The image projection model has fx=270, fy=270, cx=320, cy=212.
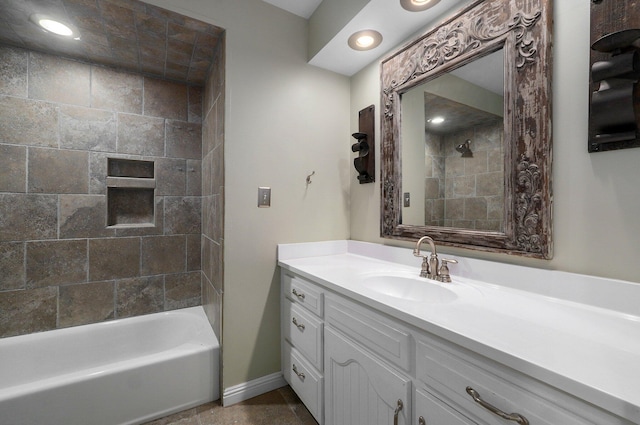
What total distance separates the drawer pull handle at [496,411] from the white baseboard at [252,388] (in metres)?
1.38

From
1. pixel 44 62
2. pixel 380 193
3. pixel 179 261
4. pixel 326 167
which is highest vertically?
pixel 44 62

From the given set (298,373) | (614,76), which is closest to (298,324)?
(298,373)

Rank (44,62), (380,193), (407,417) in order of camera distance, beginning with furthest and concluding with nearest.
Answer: (44,62), (380,193), (407,417)

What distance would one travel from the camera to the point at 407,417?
84 cm

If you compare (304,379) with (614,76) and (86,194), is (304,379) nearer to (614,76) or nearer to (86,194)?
(614,76)

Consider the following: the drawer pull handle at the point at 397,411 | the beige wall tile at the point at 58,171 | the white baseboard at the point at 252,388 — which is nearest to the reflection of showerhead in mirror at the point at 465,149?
the drawer pull handle at the point at 397,411

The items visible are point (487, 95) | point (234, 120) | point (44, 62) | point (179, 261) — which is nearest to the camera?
point (487, 95)

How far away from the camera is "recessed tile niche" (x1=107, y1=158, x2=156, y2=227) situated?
6.81ft

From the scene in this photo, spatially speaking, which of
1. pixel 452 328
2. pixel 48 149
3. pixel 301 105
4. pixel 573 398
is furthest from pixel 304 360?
pixel 48 149

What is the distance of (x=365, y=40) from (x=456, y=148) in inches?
33.7

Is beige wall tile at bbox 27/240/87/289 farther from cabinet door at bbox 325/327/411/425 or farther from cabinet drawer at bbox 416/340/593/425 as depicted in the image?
cabinet drawer at bbox 416/340/593/425

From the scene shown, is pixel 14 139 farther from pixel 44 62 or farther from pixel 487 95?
pixel 487 95

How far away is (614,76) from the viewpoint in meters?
0.82

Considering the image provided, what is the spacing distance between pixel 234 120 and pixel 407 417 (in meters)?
1.61
